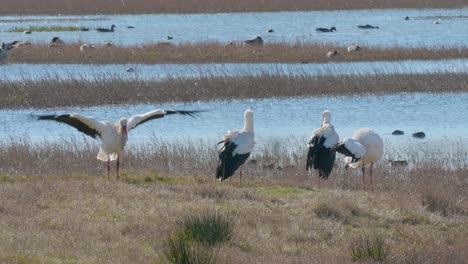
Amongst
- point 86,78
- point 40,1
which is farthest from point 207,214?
point 40,1

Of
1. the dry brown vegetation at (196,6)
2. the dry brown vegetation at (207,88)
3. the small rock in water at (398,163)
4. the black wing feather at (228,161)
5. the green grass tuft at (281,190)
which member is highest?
the black wing feather at (228,161)

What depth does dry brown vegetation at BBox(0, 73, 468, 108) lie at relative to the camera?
27891mm

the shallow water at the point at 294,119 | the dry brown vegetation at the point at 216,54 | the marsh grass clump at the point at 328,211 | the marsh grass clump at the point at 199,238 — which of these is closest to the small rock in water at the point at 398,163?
the shallow water at the point at 294,119

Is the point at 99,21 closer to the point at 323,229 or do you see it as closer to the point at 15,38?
the point at 15,38

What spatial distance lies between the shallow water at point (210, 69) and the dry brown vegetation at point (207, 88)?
36.3 inches

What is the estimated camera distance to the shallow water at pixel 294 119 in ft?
76.6

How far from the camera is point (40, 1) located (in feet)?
239

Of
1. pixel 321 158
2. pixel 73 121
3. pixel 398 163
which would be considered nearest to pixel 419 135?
pixel 398 163

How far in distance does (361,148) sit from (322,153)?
0.56m

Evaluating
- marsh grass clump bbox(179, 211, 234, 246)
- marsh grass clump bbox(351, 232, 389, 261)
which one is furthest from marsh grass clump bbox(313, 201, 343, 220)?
marsh grass clump bbox(351, 232, 389, 261)

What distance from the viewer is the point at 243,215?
11.6 metres

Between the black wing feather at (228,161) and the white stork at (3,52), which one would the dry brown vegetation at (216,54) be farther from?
the black wing feather at (228,161)

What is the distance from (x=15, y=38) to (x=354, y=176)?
1422 inches

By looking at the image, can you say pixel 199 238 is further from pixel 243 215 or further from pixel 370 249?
pixel 243 215
